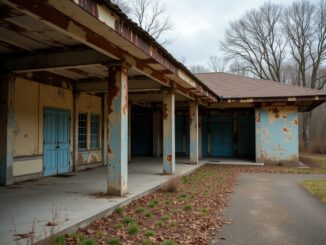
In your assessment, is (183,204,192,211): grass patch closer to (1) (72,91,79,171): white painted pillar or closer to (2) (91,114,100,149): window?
(1) (72,91,79,171): white painted pillar

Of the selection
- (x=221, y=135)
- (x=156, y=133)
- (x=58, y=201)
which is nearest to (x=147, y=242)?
(x=58, y=201)

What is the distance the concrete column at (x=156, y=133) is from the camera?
17812mm

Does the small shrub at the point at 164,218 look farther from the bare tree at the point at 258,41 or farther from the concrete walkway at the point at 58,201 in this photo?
the bare tree at the point at 258,41

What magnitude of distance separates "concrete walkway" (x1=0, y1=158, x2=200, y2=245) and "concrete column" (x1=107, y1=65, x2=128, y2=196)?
1.34 feet

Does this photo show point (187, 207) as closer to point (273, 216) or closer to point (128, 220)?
point (128, 220)

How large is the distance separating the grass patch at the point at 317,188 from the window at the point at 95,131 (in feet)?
24.6

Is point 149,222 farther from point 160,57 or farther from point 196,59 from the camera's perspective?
point 196,59

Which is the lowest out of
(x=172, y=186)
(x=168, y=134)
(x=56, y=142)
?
(x=172, y=186)

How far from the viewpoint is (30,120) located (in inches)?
332

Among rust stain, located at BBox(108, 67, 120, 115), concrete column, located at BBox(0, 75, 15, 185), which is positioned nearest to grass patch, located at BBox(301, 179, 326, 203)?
rust stain, located at BBox(108, 67, 120, 115)

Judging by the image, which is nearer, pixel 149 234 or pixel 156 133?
pixel 149 234

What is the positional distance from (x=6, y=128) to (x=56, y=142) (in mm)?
2218

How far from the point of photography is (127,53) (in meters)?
6.46

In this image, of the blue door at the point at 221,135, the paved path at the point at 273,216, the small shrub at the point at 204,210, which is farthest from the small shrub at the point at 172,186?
the blue door at the point at 221,135
